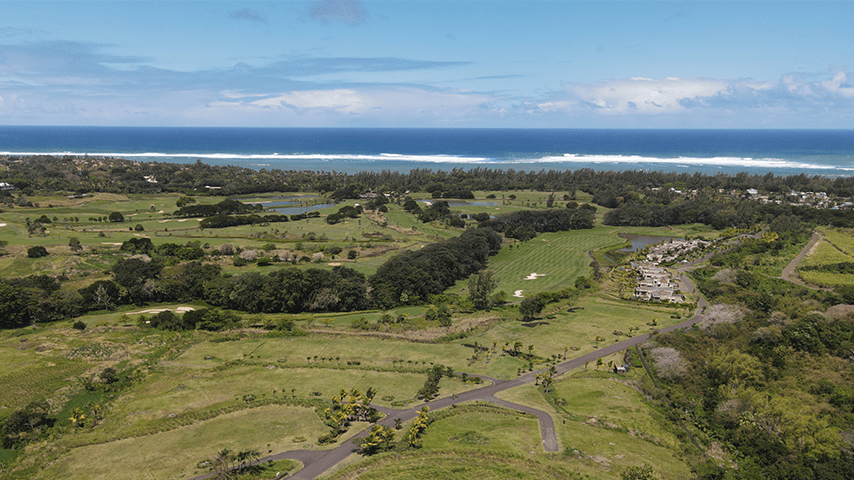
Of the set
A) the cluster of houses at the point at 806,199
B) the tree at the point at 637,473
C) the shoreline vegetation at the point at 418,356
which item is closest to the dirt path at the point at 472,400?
the shoreline vegetation at the point at 418,356

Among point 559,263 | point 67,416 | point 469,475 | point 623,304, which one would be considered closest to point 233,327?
point 67,416

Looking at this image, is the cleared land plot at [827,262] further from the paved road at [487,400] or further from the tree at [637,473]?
the tree at [637,473]

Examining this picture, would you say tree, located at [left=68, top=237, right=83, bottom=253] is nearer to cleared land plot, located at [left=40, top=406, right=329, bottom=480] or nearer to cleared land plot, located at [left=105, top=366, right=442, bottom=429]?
cleared land plot, located at [left=105, top=366, right=442, bottom=429]

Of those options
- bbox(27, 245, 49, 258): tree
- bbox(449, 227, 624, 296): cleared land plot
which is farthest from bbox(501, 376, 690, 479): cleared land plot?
bbox(27, 245, 49, 258): tree

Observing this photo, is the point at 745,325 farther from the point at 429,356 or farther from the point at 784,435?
the point at 429,356

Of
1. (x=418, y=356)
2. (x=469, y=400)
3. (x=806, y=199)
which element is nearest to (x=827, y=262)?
(x=418, y=356)

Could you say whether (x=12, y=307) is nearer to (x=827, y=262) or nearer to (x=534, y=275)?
(x=534, y=275)
